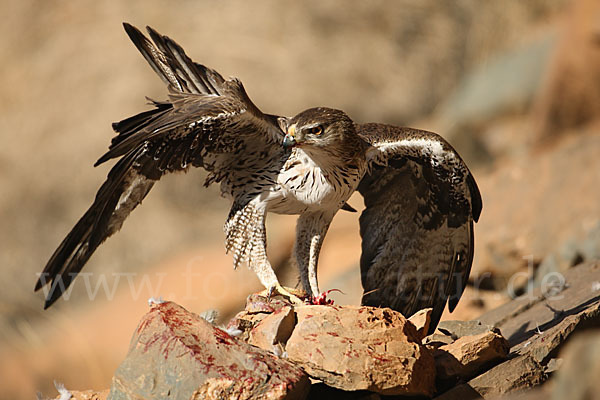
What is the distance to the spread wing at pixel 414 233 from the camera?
6.23 metres

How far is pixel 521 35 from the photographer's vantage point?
16.0 meters

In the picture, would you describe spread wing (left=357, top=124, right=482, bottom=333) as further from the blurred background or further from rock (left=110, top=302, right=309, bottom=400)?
the blurred background

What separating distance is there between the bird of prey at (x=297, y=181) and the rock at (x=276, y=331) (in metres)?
0.72

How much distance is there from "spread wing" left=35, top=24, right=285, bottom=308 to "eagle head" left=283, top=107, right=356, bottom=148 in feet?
1.13

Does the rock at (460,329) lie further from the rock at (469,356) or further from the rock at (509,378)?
the rock at (509,378)

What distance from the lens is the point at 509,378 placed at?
15.1 feet

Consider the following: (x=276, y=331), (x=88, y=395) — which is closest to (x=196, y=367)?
(x=276, y=331)

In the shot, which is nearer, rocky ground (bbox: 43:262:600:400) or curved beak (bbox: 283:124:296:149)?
rocky ground (bbox: 43:262:600:400)

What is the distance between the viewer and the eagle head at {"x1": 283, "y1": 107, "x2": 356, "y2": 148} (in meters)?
5.14

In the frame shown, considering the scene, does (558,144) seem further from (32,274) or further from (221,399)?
(32,274)

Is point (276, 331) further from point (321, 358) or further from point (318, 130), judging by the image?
point (318, 130)

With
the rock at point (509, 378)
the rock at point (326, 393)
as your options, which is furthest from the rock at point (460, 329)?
the rock at point (326, 393)

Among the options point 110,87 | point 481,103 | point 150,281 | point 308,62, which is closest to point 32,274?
point 150,281

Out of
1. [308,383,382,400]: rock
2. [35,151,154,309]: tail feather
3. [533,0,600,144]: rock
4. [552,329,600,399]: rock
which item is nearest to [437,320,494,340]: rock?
[308,383,382,400]: rock
